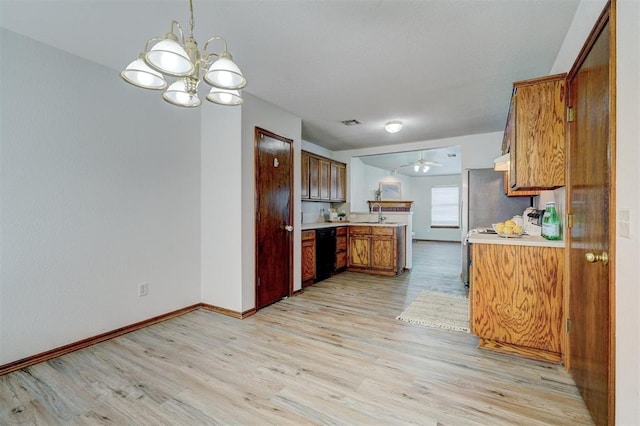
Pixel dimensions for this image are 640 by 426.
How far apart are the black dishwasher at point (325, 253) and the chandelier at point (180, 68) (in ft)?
10.7

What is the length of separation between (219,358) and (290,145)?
2660 millimetres

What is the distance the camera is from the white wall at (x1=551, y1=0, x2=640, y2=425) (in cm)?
108

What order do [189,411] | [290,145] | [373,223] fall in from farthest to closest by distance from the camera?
[373,223] → [290,145] → [189,411]

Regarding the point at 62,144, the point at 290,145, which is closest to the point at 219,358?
the point at 62,144

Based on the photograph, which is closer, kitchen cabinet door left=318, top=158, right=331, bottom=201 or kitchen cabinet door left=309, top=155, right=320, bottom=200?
kitchen cabinet door left=309, top=155, right=320, bottom=200

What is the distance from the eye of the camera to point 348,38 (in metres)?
A: 2.21

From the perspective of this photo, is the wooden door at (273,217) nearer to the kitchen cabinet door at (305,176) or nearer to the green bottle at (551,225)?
the kitchen cabinet door at (305,176)

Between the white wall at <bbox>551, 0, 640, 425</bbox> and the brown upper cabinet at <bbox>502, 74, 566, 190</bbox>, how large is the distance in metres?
1.04

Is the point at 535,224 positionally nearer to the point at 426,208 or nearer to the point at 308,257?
the point at 308,257

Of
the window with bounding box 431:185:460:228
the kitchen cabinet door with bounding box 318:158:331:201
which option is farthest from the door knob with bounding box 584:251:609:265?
the window with bounding box 431:185:460:228

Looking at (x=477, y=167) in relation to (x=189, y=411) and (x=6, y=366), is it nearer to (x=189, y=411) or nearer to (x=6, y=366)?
(x=189, y=411)

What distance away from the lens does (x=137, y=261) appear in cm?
289
